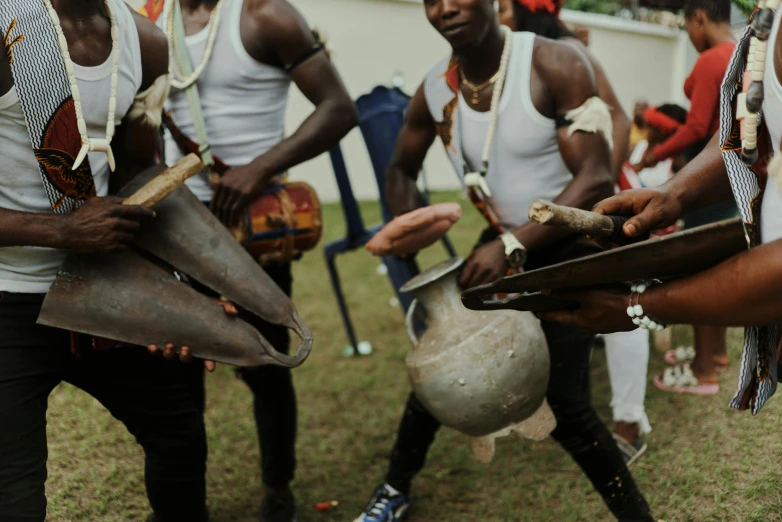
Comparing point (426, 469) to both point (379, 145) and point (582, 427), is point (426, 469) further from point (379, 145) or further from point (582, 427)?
point (379, 145)

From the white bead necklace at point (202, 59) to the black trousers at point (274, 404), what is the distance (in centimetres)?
77

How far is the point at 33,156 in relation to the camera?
2.10 meters

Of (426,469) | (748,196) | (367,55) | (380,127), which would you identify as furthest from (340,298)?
(367,55)

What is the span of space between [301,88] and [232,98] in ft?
0.88

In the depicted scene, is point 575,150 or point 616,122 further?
point 616,122

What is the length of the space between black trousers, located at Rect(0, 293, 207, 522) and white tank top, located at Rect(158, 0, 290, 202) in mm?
959

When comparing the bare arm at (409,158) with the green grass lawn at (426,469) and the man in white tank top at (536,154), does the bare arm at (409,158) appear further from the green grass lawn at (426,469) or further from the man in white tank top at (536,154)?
the green grass lawn at (426,469)

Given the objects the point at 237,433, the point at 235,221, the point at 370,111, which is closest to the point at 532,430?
the point at 235,221

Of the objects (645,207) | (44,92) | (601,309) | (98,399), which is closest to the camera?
(601,309)

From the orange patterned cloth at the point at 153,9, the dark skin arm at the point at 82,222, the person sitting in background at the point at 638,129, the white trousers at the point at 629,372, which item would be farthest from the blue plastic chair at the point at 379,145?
the person sitting in background at the point at 638,129

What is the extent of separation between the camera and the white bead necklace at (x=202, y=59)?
2.98m

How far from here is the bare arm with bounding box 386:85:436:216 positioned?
3205 mm

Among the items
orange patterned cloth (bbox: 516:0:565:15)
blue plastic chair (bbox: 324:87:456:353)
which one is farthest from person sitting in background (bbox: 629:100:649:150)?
orange patterned cloth (bbox: 516:0:565:15)

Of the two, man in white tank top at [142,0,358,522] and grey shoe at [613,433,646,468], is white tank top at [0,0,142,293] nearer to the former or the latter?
man in white tank top at [142,0,358,522]
